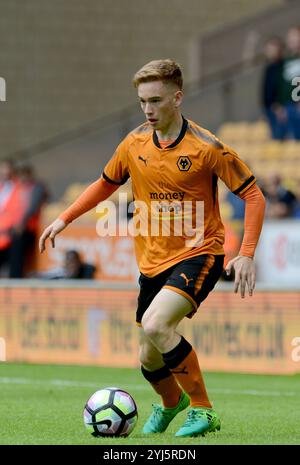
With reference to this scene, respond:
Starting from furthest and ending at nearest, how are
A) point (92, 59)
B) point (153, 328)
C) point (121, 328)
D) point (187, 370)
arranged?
point (92, 59) < point (121, 328) < point (187, 370) < point (153, 328)

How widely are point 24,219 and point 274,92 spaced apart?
4.42 metres

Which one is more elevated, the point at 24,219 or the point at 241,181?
the point at 24,219

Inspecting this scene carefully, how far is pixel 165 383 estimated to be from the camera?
7.45m

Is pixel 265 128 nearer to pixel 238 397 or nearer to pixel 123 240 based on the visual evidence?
pixel 123 240

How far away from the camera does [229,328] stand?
43.4ft

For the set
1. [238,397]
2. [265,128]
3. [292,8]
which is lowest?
[238,397]

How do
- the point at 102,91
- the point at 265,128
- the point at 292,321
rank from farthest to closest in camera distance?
the point at 102,91 < the point at 265,128 < the point at 292,321

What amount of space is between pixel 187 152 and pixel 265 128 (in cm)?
1255

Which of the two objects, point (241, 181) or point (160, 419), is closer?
point (241, 181)

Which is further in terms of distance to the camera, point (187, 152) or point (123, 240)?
point (123, 240)

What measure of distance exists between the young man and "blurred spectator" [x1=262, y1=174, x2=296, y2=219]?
8.13 meters

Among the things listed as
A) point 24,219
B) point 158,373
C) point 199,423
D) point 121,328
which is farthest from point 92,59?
point 199,423

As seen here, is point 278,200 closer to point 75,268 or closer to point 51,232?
point 75,268
